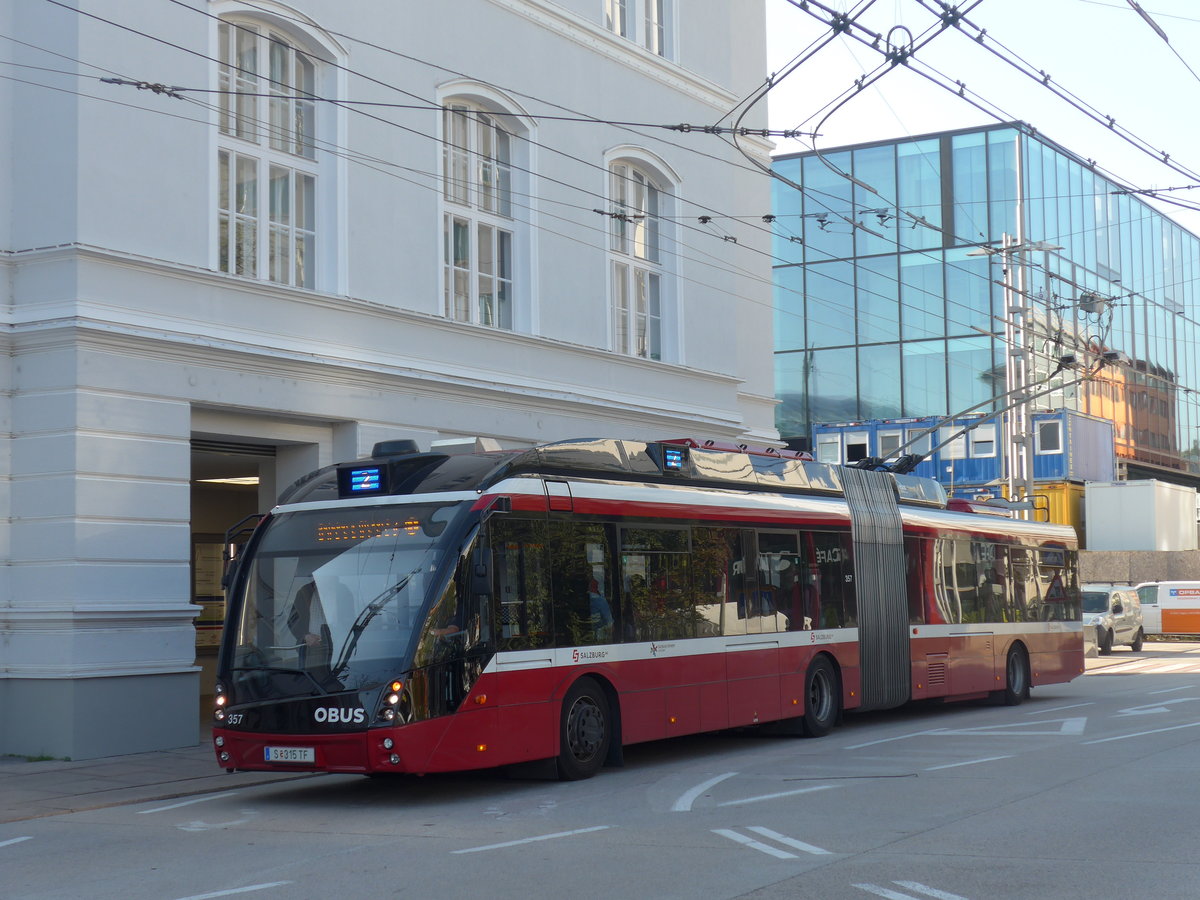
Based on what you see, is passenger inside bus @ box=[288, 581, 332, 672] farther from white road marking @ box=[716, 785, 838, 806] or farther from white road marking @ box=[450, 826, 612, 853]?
white road marking @ box=[716, 785, 838, 806]

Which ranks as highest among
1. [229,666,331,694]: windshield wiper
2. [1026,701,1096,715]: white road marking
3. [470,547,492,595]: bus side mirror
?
[470,547,492,595]: bus side mirror

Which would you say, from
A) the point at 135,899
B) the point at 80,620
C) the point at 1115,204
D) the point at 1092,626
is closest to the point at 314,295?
the point at 80,620

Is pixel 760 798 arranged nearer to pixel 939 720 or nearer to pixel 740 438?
pixel 939 720

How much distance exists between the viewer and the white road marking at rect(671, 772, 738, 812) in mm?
11461

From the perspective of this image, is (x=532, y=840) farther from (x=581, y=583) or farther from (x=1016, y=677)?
(x=1016, y=677)

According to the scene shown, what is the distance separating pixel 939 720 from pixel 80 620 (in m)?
10.8

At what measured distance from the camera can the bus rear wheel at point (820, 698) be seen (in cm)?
1739

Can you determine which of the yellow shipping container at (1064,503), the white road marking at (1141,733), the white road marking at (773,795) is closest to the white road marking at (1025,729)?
the white road marking at (1141,733)

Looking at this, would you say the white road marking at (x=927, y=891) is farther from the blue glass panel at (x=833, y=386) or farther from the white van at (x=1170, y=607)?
the blue glass panel at (x=833, y=386)

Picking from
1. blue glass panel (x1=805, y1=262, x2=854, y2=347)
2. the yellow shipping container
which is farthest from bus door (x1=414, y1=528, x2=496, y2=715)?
blue glass panel (x1=805, y1=262, x2=854, y2=347)

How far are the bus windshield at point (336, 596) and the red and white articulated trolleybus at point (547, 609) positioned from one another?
0.02m

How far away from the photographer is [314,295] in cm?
1856

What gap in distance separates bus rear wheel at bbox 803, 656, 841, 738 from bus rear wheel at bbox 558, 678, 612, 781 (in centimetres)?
409

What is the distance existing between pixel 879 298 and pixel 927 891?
53.7m
